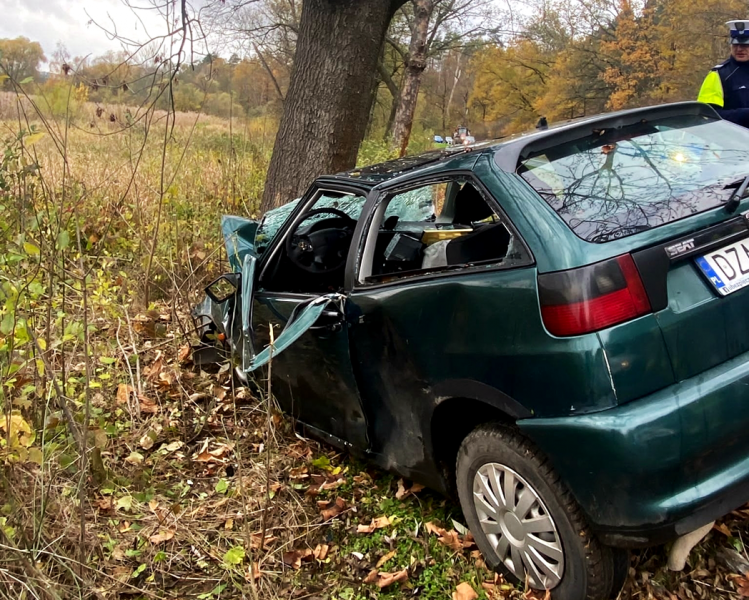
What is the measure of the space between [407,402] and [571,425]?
0.85 meters

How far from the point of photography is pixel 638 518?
1.84m

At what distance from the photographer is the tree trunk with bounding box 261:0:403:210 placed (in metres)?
5.43

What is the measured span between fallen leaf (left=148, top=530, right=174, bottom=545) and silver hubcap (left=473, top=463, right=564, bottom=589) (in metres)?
1.46

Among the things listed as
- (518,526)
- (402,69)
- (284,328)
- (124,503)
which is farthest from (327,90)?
(402,69)

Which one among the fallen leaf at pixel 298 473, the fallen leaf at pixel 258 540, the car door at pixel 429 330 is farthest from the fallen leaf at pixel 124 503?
the car door at pixel 429 330

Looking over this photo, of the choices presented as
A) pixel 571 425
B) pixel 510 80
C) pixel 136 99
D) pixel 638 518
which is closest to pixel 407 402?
pixel 571 425

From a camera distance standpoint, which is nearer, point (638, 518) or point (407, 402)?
point (638, 518)

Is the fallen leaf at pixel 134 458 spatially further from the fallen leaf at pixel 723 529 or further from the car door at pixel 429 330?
the fallen leaf at pixel 723 529

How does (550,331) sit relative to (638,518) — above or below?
above

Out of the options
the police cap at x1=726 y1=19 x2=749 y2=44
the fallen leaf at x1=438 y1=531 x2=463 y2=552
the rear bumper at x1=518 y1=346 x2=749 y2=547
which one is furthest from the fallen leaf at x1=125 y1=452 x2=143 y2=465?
the police cap at x1=726 y1=19 x2=749 y2=44

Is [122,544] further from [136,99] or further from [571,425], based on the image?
[136,99]

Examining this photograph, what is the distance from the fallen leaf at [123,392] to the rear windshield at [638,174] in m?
2.96

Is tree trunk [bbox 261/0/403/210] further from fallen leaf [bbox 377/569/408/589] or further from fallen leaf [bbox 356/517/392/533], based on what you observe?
fallen leaf [bbox 377/569/408/589]

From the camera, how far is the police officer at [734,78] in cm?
471
